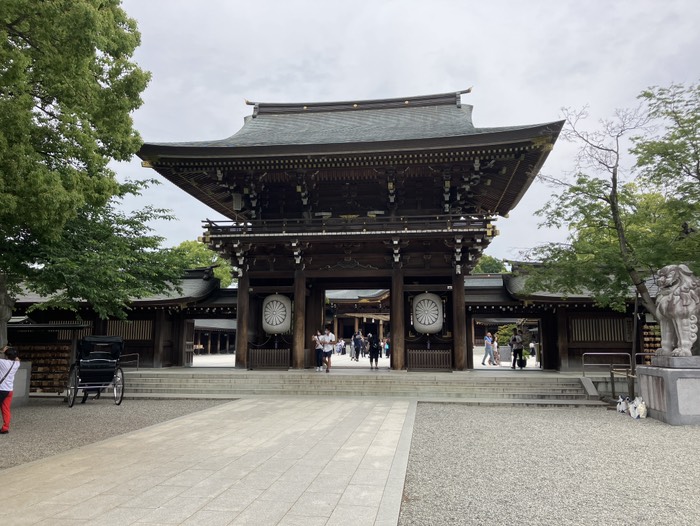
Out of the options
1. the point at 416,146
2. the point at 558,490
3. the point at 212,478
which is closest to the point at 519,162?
the point at 416,146

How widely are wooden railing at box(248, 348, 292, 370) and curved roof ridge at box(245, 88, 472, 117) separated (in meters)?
12.5

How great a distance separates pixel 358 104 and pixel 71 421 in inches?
756

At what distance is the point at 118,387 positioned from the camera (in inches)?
521

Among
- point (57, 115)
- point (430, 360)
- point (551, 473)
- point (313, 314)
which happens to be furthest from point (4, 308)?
point (430, 360)

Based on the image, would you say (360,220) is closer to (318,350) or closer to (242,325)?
(318,350)

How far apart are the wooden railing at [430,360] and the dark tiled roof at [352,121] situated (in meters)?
8.10

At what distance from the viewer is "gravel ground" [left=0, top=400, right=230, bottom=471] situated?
24.4ft

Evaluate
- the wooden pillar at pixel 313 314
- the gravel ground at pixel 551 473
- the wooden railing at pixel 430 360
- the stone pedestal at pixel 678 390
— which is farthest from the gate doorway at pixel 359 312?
the gravel ground at pixel 551 473

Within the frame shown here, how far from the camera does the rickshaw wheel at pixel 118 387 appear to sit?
12.5 metres

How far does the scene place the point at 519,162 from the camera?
1647cm

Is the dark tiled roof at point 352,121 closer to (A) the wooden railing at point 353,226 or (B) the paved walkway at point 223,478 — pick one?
(A) the wooden railing at point 353,226

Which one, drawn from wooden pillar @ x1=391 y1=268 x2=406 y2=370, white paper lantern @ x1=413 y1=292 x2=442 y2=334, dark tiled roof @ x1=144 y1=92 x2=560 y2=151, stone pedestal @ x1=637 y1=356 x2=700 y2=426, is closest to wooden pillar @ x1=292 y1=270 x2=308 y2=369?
wooden pillar @ x1=391 y1=268 x2=406 y2=370

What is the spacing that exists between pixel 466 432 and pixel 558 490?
11.9ft

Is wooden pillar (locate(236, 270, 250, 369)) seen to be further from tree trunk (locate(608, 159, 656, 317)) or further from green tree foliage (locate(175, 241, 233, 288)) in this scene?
green tree foliage (locate(175, 241, 233, 288))
